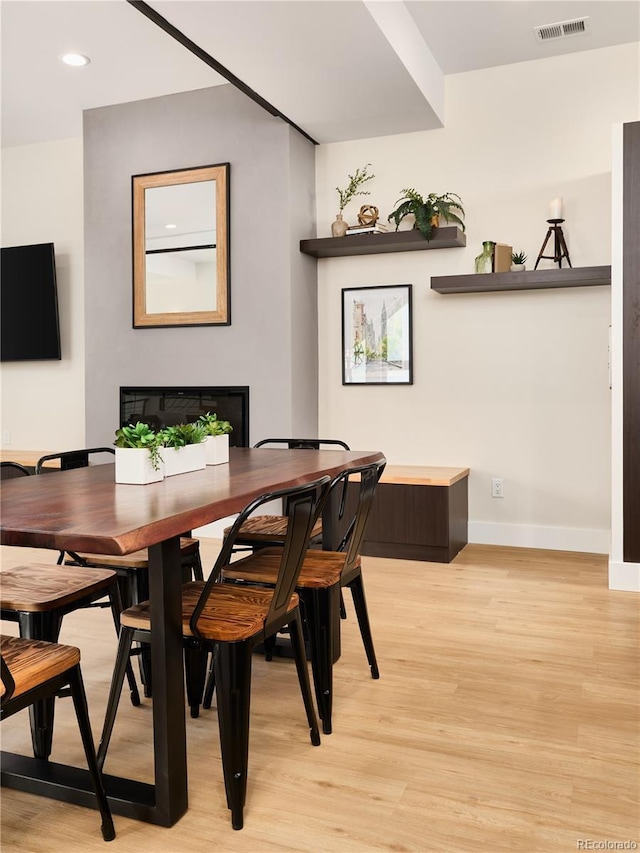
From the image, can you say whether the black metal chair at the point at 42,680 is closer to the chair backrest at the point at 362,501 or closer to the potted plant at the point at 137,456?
the potted plant at the point at 137,456

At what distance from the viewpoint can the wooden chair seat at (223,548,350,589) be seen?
7.72ft

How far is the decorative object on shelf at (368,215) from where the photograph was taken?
498cm

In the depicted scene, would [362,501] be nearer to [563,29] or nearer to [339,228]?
[339,228]

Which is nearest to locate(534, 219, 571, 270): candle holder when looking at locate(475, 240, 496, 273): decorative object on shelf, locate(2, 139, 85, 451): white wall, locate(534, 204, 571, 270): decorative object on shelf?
locate(534, 204, 571, 270): decorative object on shelf

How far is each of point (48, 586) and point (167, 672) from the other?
0.57 metres

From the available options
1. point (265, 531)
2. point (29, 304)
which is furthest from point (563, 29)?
point (29, 304)

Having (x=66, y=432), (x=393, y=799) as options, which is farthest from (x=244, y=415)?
(x=393, y=799)

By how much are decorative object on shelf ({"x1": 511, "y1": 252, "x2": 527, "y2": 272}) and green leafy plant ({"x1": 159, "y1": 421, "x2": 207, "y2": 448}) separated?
2.78m

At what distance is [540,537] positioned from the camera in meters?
4.84

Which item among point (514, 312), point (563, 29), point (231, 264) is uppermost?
point (563, 29)

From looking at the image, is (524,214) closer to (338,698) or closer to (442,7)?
(442,7)

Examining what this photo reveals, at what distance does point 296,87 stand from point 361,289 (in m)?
1.46

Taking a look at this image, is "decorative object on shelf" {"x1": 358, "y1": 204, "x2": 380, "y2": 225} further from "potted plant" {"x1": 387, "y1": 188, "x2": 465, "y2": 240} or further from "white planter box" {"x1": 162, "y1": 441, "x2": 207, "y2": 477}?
"white planter box" {"x1": 162, "y1": 441, "x2": 207, "y2": 477}

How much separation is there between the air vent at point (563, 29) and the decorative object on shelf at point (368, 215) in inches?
55.6
